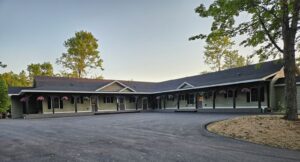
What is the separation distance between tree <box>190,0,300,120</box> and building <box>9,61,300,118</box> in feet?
27.5

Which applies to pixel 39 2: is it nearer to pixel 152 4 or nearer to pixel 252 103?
pixel 152 4

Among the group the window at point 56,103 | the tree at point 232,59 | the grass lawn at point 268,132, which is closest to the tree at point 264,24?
the grass lawn at point 268,132

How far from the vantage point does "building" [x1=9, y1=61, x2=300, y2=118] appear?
19.9 m

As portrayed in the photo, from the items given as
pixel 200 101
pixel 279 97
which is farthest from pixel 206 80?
pixel 279 97

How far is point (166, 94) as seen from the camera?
102 ft

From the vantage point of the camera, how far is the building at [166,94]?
1991cm

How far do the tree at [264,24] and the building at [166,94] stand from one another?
8.40 m

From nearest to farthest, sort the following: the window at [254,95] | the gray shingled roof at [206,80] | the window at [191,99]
A: 1. the window at [254,95]
2. the gray shingled roof at [206,80]
3. the window at [191,99]

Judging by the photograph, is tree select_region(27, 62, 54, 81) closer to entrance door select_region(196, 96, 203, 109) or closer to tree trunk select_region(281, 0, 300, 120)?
entrance door select_region(196, 96, 203, 109)

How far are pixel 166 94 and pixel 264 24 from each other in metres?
20.4

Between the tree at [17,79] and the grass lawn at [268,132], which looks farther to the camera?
the tree at [17,79]

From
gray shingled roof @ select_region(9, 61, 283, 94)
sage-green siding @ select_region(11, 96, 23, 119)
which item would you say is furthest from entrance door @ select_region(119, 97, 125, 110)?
sage-green siding @ select_region(11, 96, 23, 119)

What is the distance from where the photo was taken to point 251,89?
2105cm

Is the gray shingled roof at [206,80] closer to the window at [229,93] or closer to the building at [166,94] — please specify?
the building at [166,94]
